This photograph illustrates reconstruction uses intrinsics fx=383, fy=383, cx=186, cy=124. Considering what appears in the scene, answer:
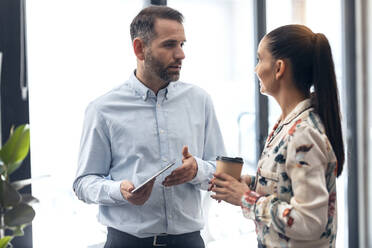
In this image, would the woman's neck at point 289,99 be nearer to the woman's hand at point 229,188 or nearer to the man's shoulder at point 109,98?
the woman's hand at point 229,188

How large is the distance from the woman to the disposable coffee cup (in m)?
0.02

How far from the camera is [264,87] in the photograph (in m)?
1.25

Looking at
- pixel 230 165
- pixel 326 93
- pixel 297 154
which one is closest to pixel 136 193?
pixel 230 165

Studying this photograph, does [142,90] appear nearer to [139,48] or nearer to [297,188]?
[139,48]

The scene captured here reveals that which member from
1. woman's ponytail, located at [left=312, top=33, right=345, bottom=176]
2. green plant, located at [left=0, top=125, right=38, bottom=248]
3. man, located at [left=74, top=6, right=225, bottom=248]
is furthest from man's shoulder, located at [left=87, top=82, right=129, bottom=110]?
woman's ponytail, located at [left=312, top=33, right=345, bottom=176]

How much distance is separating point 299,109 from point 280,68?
14 cm

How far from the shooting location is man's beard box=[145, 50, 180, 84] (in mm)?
1540

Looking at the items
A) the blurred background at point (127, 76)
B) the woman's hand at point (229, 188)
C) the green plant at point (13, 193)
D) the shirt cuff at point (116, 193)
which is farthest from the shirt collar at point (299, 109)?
the blurred background at point (127, 76)

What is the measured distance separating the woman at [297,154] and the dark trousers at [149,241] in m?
0.36

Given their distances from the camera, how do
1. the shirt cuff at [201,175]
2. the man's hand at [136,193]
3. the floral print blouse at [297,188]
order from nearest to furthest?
the floral print blouse at [297,188] → the man's hand at [136,193] → the shirt cuff at [201,175]

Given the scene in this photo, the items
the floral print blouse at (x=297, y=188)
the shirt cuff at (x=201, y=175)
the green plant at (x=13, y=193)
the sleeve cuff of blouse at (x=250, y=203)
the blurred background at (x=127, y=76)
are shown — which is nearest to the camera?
the green plant at (x=13, y=193)

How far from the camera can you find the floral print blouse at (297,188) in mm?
1018

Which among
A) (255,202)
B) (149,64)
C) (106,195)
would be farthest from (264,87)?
(106,195)

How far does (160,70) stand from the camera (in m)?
1.54
